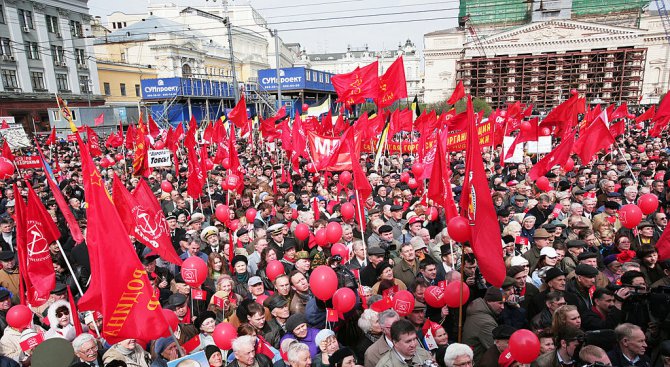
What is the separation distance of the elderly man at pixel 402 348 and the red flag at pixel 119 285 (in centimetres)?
188

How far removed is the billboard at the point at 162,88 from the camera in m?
30.5

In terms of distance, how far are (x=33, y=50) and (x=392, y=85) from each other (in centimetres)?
3983

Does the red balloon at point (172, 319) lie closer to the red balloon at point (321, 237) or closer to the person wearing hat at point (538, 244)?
the red balloon at point (321, 237)

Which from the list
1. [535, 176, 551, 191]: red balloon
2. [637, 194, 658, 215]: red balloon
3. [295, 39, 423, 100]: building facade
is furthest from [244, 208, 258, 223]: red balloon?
[295, 39, 423, 100]: building facade

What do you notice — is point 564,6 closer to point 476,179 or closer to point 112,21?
point 112,21

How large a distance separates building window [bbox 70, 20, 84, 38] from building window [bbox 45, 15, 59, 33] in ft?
5.40

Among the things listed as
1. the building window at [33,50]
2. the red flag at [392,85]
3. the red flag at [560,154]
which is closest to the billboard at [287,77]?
the red flag at [392,85]

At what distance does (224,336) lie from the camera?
4020 millimetres

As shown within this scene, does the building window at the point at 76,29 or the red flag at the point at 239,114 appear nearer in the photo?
the red flag at the point at 239,114

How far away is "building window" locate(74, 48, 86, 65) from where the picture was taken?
4273 cm

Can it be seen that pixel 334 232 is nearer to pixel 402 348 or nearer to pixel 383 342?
pixel 383 342

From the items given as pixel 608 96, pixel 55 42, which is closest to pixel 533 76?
pixel 608 96

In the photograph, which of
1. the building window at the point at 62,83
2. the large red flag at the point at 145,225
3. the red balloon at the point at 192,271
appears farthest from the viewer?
the building window at the point at 62,83

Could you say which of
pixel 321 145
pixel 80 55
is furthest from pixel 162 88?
pixel 321 145
